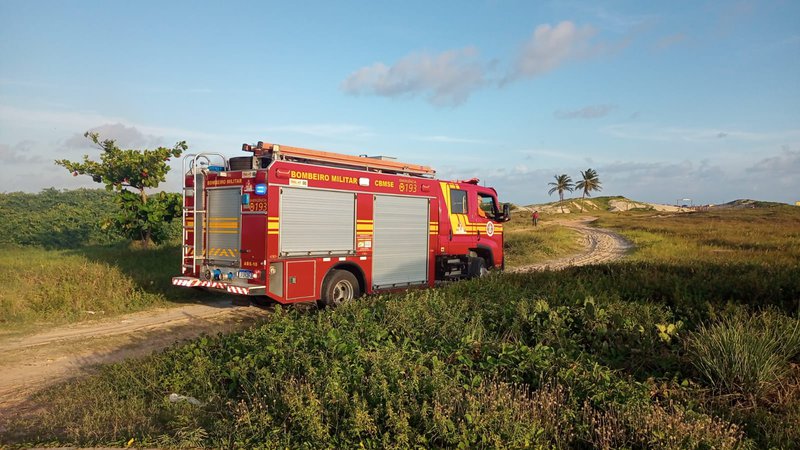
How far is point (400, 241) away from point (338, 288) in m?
2.09

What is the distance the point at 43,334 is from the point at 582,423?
912cm

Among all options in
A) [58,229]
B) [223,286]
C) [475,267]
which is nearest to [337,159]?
[223,286]

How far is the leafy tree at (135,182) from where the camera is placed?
1569 centimetres

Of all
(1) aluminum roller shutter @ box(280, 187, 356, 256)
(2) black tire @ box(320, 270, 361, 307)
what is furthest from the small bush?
(1) aluminum roller shutter @ box(280, 187, 356, 256)

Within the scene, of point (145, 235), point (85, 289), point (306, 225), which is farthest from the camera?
point (145, 235)

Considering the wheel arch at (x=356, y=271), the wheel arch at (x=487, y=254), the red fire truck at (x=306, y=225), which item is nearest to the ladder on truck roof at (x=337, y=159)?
the red fire truck at (x=306, y=225)

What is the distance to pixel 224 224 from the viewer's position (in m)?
9.93

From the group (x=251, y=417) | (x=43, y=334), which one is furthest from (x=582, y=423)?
(x=43, y=334)

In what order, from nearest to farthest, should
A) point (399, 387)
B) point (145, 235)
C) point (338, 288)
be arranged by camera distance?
point (399, 387) → point (338, 288) → point (145, 235)

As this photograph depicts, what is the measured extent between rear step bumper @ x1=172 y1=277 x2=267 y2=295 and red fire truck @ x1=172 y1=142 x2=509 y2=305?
0.06 feet

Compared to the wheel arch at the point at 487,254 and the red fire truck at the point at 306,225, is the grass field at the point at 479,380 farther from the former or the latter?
the wheel arch at the point at 487,254

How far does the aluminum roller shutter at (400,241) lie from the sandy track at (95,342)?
2750 mm

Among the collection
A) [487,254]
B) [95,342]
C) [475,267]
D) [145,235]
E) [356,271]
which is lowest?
[95,342]

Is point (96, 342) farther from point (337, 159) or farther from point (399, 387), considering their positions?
point (399, 387)
